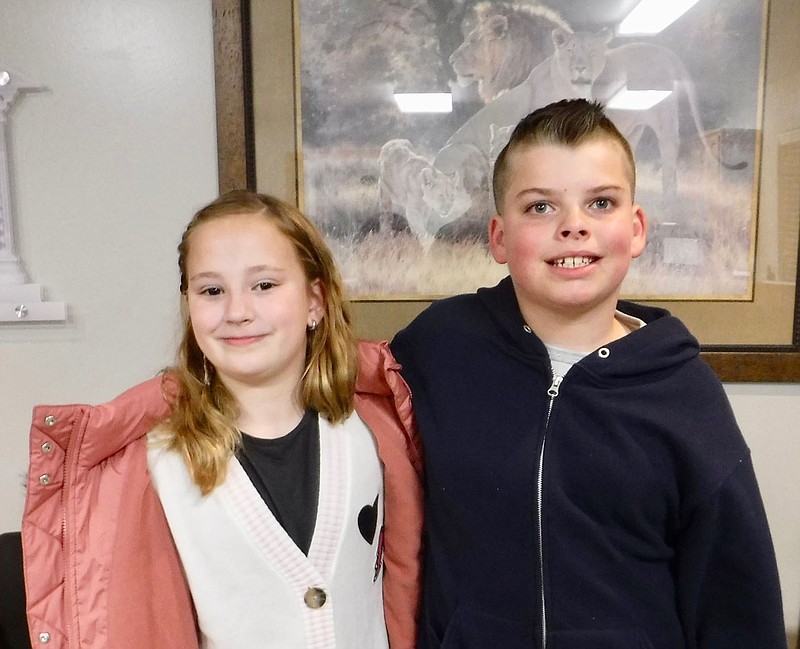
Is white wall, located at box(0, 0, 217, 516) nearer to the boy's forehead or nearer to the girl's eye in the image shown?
the boy's forehead

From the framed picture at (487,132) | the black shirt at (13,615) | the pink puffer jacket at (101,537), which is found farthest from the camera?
the framed picture at (487,132)

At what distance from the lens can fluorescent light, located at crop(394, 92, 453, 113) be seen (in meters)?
1.15

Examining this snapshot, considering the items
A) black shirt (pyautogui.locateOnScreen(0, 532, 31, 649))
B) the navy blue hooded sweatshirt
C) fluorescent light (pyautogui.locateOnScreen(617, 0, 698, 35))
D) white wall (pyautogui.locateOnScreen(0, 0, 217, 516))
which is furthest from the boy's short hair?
black shirt (pyautogui.locateOnScreen(0, 532, 31, 649))

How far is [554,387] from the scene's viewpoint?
2.75 ft

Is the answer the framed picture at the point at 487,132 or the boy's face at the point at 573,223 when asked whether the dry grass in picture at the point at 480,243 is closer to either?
the framed picture at the point at 487,132

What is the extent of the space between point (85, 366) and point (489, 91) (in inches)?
Answer: 38.5

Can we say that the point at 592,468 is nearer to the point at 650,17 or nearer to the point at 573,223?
the point at 573,223

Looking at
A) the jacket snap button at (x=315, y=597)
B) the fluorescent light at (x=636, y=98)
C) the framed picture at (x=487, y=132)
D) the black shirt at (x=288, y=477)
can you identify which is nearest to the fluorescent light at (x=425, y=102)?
the framed picture at (x=487, y=132)

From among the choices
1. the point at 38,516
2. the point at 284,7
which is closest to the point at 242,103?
the point at 284,7

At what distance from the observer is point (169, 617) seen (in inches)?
32.6

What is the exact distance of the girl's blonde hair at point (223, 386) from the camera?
830 mm

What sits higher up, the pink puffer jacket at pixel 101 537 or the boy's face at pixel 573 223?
the boy's face at pixel 573 223

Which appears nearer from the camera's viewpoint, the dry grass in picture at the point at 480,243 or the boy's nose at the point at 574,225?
the boy's nose at the point at 574,225

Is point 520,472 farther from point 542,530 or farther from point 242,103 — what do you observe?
point 242,103
